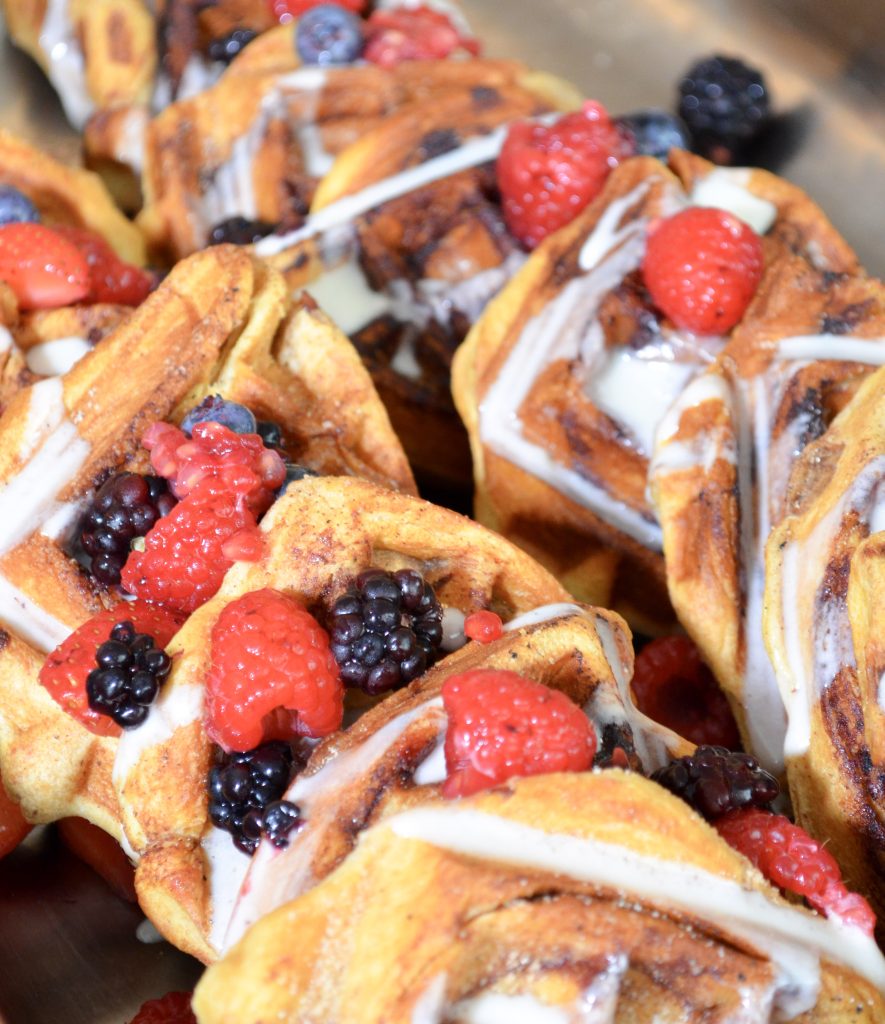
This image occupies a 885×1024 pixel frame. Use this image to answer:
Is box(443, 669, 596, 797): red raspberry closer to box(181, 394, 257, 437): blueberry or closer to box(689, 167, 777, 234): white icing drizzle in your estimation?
box(181, 394, 257, 437): blueberry

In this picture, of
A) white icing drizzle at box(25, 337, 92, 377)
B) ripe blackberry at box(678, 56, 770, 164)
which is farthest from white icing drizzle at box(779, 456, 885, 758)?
ripe blackberry at box(678, 56, 770, 164)

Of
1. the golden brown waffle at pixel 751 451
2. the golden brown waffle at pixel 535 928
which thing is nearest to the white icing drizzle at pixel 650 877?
the golden brown waffle at pixel 535 928

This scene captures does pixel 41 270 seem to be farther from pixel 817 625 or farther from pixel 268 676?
pixel 817 625

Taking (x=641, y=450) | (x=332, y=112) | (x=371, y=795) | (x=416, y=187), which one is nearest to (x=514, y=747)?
(x=371, y=795)

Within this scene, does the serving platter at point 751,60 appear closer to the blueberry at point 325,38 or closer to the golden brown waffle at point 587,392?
the blueberry at point 325,38

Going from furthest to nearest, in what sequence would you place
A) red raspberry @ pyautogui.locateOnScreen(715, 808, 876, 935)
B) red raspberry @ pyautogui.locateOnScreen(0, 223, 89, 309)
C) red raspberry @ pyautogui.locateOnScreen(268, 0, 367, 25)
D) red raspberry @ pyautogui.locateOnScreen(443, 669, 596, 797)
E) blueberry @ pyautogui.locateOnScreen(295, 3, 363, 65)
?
red raspberry @ pyautogui.locateOnScreen(268, 0, 367, 25)
blueberry @ pyautogui.locateOnScreen(295, 3, 363, 65)
red raspberry @ pyautogui.locateOnScreen(0, 223, 89, 309)
red raspberry @ pyautogui.locateOnScreen(715, 808, 876, 935)
red raspberry @ pyautogui.locateOnScreen(443, 669, 596, 797)

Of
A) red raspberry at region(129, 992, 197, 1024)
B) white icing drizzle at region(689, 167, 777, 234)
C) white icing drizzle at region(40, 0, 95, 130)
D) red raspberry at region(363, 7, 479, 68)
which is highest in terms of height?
white icing drizzle at region(689, 167, 777, 234)

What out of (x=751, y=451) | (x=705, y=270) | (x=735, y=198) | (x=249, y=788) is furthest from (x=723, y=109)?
(x=249, y=788)
